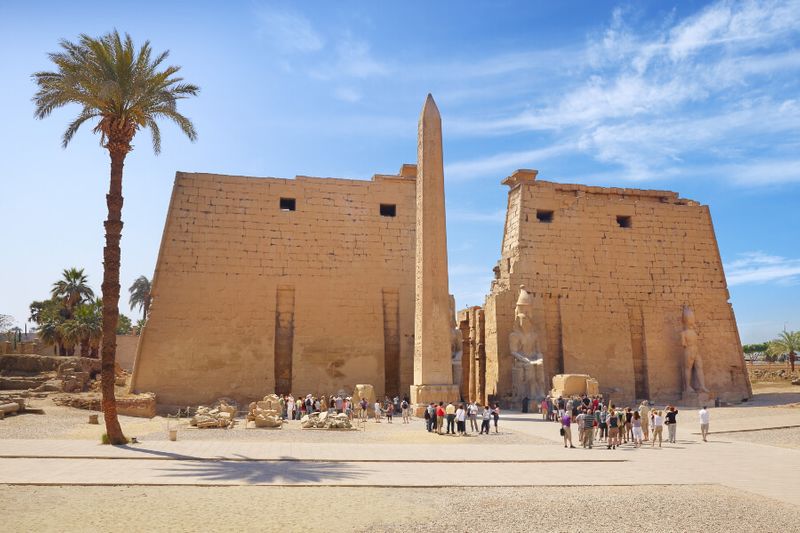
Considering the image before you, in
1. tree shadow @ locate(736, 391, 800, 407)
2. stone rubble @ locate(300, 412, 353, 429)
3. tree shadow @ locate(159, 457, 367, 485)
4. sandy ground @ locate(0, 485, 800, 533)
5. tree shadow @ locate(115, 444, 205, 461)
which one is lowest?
sandy ground @ locate(0, 485, 800, 533)

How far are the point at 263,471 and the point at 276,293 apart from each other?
10884mm

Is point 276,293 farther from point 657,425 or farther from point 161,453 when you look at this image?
Result: point 657,425

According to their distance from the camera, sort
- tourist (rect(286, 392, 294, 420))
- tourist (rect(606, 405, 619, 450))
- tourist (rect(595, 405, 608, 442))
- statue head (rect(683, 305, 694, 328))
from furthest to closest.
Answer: statue head (rect(683, 305, 694, 328)), tourist (rect(286, 392, 294, 420)), tourist (rect(595, 405, 608, 442)), tourist (rect(606, 405, 619, 450))

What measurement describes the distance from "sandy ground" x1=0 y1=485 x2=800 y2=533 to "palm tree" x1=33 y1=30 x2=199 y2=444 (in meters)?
4.48

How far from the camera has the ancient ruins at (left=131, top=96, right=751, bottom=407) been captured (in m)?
17.4

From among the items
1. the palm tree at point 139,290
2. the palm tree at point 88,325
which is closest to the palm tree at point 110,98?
the palm tree at point 88,325

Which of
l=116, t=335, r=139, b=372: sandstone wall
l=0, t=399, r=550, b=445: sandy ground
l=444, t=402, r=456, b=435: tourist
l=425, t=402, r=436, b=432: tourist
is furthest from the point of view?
l=116, t=335, r=139, b=372: sandstone wall

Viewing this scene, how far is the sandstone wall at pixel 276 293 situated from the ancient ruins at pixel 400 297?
38 millimetres

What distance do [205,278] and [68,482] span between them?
11.5m

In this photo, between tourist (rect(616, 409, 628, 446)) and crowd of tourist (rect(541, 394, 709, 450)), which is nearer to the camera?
crowd of tourist (rect(541, 394, 709, 450))

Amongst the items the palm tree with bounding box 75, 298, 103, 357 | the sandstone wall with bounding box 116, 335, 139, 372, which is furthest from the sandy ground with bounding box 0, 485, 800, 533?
the sandstone wall with bounding box 116, 335, 139, 372

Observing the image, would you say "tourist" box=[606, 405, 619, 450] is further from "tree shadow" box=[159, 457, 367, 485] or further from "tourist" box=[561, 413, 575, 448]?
"tree shadow" box=[159, 457, 367, 485]

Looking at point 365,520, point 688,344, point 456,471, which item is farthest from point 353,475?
point 688,344

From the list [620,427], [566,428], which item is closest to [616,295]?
[620,427]
